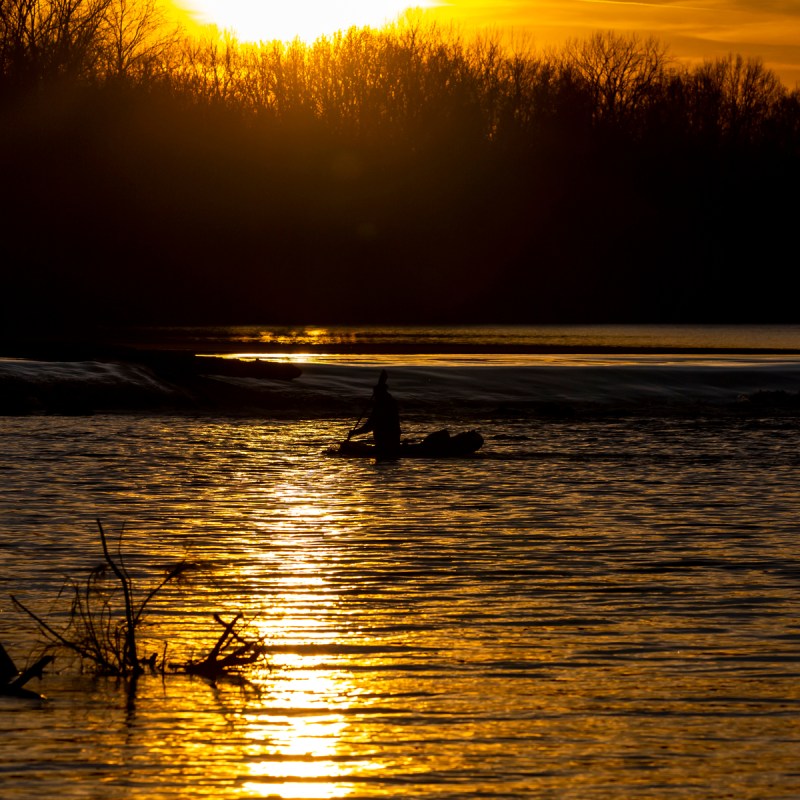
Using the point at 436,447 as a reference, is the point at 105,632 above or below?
above

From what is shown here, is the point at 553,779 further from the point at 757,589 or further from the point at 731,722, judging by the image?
the point at 757,589

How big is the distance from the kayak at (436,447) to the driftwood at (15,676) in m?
11.5

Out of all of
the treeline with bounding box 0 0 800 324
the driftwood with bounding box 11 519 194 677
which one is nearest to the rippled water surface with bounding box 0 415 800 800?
the driftwood with bounding box 11 519 194 677

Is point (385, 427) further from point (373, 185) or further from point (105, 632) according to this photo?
point (373, 185)

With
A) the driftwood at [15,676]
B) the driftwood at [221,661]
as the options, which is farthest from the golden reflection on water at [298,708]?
the driftwood at [15,676]

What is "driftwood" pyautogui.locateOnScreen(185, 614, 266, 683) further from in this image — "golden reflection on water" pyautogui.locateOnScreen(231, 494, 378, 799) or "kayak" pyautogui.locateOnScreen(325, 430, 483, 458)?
"kayak" pyautogui.locateOnScreen(325, 430, 483, 458)

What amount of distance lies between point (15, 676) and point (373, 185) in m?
57.4

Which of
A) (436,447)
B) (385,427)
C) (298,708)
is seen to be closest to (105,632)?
(298,708)

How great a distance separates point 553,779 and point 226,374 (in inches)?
893

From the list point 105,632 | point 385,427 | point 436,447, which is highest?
point 385,427

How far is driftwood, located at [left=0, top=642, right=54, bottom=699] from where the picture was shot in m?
7.42

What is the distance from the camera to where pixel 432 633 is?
877cm

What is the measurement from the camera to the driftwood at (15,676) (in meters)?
7.42

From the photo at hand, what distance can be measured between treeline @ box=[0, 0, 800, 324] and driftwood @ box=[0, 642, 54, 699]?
4798 centimetres
